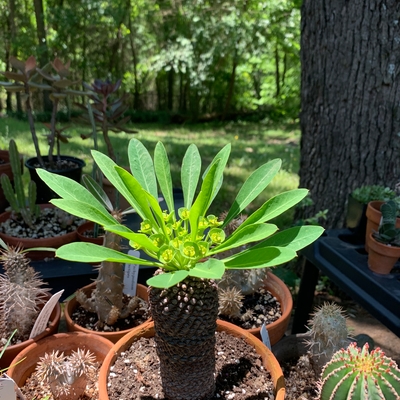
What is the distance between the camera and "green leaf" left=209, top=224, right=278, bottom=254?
30.3 inches

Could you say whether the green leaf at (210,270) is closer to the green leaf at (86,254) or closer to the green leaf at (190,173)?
the green leaf at (86,254)

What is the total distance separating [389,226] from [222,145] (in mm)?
4796

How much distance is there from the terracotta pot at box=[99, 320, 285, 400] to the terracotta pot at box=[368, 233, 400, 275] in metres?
0.56

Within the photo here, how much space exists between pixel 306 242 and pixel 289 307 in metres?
0.71

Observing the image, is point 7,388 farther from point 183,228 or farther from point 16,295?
point 183,228

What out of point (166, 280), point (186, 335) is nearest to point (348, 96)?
point (186, 335)

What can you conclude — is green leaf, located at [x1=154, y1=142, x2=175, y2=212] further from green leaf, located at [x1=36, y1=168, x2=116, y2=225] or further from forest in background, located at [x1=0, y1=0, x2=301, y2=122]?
forest in background, located at [x1=0, y1=0, x2=301, y2=122]

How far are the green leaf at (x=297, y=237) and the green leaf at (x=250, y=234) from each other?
0.08 meters

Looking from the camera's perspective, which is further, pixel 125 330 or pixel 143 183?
pixel 125 330

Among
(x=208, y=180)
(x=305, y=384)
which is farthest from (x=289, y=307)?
(x=208, y=180)

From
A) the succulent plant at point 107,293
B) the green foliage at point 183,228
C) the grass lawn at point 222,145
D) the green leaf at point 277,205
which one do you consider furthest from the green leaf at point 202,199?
the grass lawn at point 222,145

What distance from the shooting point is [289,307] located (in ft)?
4.77

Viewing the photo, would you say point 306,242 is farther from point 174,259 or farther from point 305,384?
point 305,384

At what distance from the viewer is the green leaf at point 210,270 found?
2.19ft
